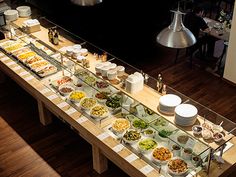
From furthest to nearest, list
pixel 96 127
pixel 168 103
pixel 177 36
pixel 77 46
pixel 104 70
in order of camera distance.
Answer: pixel 77 46 < pixel 104 70 < pixel 96 127 < pixel 168 103 < pixel 177 36

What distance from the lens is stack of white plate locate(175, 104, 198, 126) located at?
14.4 feet

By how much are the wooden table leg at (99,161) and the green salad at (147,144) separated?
0.82 meters

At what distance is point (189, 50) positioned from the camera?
8328 millimetres

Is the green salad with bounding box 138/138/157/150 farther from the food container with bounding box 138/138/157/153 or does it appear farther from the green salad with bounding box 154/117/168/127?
the green salad with bounding box 154/117/168/127

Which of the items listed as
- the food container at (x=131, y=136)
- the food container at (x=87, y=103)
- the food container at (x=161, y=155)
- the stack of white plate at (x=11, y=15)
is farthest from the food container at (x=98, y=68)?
the stack of white plate at (x=11, y=15)

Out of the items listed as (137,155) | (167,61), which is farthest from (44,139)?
(167,61)

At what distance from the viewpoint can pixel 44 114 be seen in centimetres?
621

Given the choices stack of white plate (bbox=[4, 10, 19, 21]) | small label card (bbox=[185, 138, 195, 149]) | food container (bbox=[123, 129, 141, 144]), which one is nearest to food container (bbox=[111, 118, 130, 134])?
food container (bbox=[123, 129, 141, 144])

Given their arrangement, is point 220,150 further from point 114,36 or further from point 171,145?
point 114,36

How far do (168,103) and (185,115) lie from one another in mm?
326

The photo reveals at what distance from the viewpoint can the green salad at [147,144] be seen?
4375mm

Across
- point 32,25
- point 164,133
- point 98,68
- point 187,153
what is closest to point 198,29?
point 98,68

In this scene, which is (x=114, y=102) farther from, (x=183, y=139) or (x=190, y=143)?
(x=190, y=143)

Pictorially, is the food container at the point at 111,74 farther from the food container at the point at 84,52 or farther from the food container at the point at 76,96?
the food container at the point at 84,52
